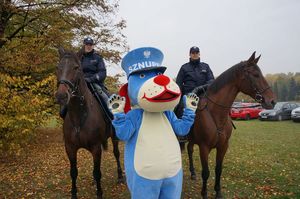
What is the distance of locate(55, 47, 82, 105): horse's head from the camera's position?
426 cm

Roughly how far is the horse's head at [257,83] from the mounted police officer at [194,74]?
3.73ft

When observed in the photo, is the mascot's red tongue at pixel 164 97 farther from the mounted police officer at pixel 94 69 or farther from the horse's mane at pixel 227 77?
the mounted police officer at pixel 94 69

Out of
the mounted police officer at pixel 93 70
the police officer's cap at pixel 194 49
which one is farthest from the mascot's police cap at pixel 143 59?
the police officer's cap at pixel 194 49

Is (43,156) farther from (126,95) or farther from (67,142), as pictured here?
(126,95)

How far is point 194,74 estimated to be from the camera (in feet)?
20.4

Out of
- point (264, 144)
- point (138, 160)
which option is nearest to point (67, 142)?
point (138, 160)

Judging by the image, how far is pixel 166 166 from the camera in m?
3.16

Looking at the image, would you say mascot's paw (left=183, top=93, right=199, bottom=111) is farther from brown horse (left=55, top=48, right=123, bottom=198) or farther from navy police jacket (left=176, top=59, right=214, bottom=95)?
navy police jacket (left=176, top=59, right=214, bottom=95)

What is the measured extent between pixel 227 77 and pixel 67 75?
9.07 ft

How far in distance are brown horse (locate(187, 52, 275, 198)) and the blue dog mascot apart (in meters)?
2.04

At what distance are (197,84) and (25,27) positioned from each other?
8548mm

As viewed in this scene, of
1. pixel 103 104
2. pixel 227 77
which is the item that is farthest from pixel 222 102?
pixel 103 104

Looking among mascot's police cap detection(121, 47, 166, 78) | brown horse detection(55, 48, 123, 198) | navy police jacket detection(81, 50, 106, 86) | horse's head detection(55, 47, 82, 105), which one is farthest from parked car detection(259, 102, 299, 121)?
mascot's police cap detection(121, 47, 166, 78)

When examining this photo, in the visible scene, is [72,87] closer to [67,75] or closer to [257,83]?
[67,75]
